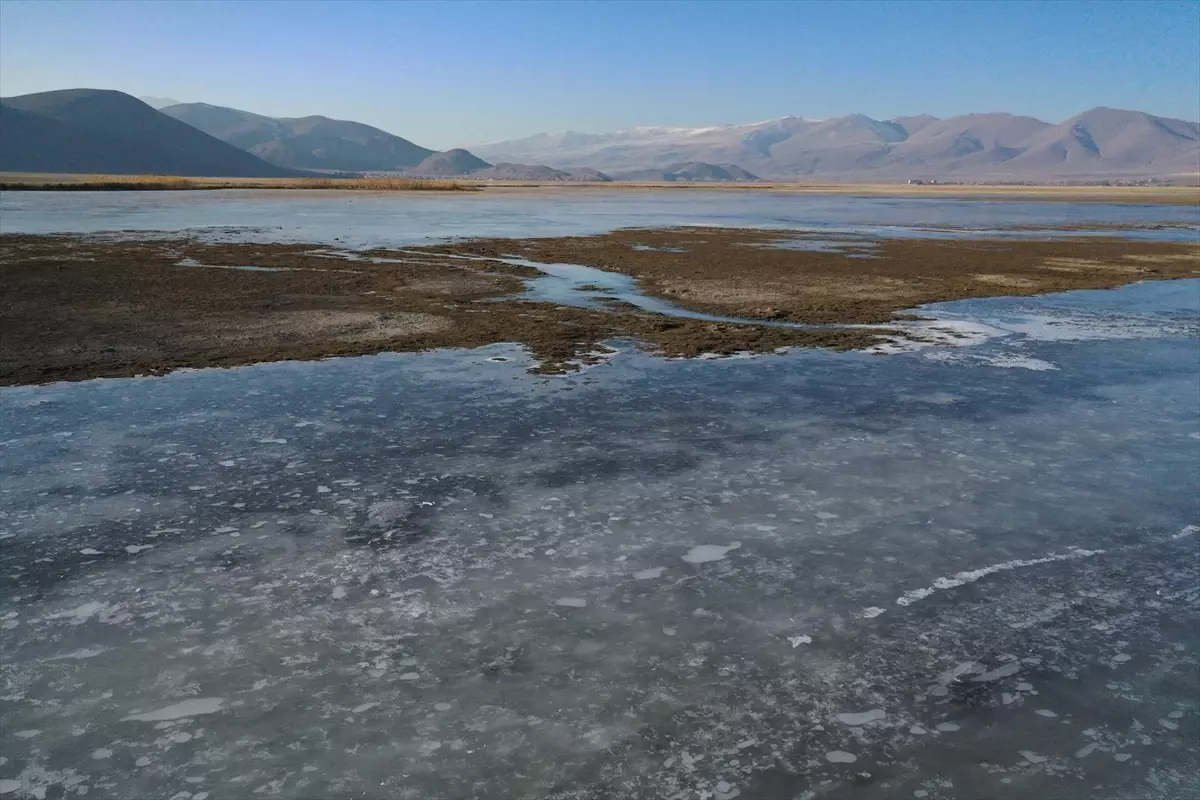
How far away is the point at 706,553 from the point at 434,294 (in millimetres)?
12614

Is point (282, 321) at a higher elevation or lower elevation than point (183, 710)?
higher

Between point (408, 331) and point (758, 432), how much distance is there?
6.78 metres

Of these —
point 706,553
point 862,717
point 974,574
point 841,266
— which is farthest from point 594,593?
point 841,266

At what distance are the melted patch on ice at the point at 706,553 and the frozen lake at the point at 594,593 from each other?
0.16ft

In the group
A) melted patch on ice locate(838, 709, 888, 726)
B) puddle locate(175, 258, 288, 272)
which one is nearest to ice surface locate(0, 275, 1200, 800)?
melted patch on ice locate(838, 709, 888, 726)

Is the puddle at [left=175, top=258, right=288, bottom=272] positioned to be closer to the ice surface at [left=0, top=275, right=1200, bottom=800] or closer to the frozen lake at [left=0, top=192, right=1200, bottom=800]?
the frozen lake at [left=0, top=192, right=1200, bottom=800]

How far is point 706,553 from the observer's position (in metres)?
6.05

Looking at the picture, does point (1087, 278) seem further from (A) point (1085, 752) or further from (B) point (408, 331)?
(A) point (1085, 752)

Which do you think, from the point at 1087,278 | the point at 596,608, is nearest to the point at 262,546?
the point at 596,608

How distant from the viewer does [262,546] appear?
6.00 m

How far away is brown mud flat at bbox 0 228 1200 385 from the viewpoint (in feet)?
41.3

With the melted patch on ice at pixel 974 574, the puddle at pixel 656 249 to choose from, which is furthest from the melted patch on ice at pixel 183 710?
the puddle at pixel 656 249

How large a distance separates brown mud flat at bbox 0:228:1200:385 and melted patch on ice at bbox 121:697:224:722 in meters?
7.29

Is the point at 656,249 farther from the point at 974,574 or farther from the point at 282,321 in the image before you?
the point at 974,574
